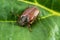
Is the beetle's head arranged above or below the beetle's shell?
below

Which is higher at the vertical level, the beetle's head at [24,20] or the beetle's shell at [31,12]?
the beetle's shell at [31,12]

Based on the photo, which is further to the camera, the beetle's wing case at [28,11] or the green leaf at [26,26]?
the beetle's wing case at [28,11]

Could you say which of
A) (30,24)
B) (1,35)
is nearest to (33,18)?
(30,24)

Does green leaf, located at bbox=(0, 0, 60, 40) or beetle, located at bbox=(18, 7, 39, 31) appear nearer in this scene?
green leaf, located at bbox=(0, 0, 60, 40)

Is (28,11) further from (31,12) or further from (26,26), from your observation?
(26,26)

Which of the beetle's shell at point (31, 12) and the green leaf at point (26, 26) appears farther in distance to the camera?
the beetle's shell at point (31, 12)

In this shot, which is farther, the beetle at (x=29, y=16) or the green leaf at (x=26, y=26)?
the beetle at (x=29, y=16)

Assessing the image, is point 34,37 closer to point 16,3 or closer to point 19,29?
point 19,29

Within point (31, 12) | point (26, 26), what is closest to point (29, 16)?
point (31, 12)
